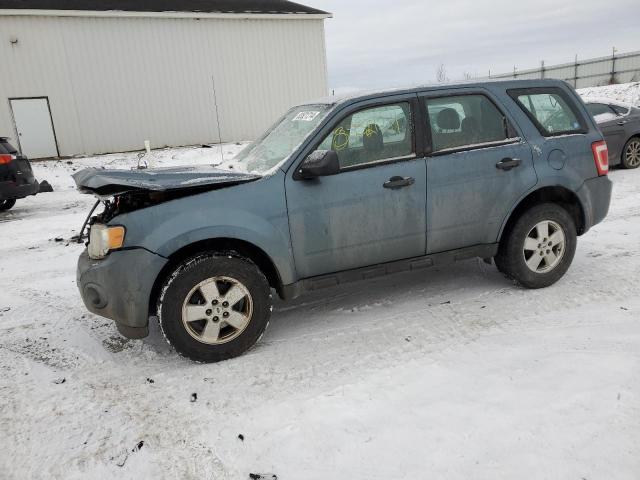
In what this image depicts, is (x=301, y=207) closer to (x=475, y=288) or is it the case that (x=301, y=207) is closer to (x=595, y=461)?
(x=475, y=288)

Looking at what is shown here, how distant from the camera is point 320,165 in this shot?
348 centimetres

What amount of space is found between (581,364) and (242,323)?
91.1 inches

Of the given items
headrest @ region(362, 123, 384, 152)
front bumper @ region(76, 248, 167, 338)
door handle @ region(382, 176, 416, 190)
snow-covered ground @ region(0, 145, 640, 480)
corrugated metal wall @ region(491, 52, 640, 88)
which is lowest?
snow-covered ground @ region(0, 145, 640, 480)

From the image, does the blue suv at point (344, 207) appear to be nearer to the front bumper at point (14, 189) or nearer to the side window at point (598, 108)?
the side window at point (598, 108)

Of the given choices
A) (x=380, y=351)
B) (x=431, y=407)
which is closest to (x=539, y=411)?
(x=431, y=407)

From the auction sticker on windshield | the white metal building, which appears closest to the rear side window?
the auction sticker on windshield

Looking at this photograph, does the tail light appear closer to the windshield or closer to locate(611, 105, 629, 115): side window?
the windshield

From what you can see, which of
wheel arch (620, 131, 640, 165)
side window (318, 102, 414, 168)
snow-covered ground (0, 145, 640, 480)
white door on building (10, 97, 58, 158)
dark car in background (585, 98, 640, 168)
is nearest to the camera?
snow-covered ground (0, 145, 640, 480)

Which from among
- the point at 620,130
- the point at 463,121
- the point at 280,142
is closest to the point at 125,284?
the point at 280,142

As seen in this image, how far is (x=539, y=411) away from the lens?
2.66 m

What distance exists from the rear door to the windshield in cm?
97

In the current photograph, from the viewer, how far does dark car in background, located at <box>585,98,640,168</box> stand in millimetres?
10062

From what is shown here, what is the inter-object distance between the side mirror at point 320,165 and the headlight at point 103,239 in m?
1.36

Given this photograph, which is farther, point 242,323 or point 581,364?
point 242,323
